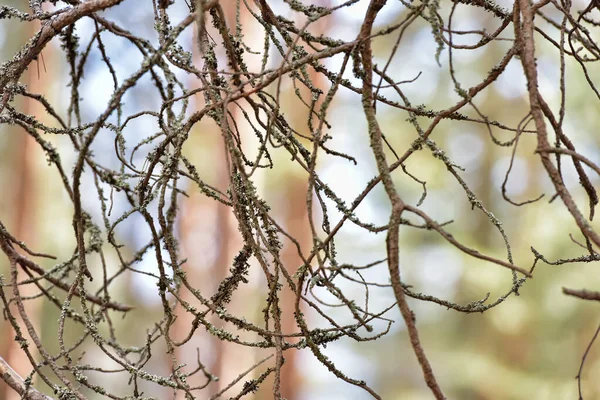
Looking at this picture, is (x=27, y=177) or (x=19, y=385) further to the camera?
(x=27, y=177)

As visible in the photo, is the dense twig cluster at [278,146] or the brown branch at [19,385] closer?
the dense twig cluster at [278,146]

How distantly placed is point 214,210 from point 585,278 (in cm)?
208

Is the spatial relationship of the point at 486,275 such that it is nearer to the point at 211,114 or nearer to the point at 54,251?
the point at 54,251

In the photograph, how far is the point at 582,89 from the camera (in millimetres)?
3229

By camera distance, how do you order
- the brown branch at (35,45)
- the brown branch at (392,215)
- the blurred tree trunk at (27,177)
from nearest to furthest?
the brown branch at (392,215), the brown branch at (35,45), the blurred tree trunk at (27,177)

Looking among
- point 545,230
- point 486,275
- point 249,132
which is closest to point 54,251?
point 249,132

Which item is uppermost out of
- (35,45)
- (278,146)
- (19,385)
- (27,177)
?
(27,177)

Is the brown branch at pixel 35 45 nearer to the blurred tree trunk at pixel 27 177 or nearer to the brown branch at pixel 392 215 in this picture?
the brown branch at pixel 392 215

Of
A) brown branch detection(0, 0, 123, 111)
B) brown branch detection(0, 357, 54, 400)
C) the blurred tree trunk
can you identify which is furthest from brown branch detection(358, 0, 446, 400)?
the blurred tree trunk

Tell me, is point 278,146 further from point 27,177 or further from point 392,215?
point 27,177

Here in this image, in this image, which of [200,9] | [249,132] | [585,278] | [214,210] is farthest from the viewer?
[214,210]

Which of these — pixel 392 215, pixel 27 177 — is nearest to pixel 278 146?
pixel 392 215

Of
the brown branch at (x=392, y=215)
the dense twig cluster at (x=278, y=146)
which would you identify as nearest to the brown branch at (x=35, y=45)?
the dense twig cluster at (x=278, y=146)

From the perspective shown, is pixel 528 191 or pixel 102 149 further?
pixel 102 149
